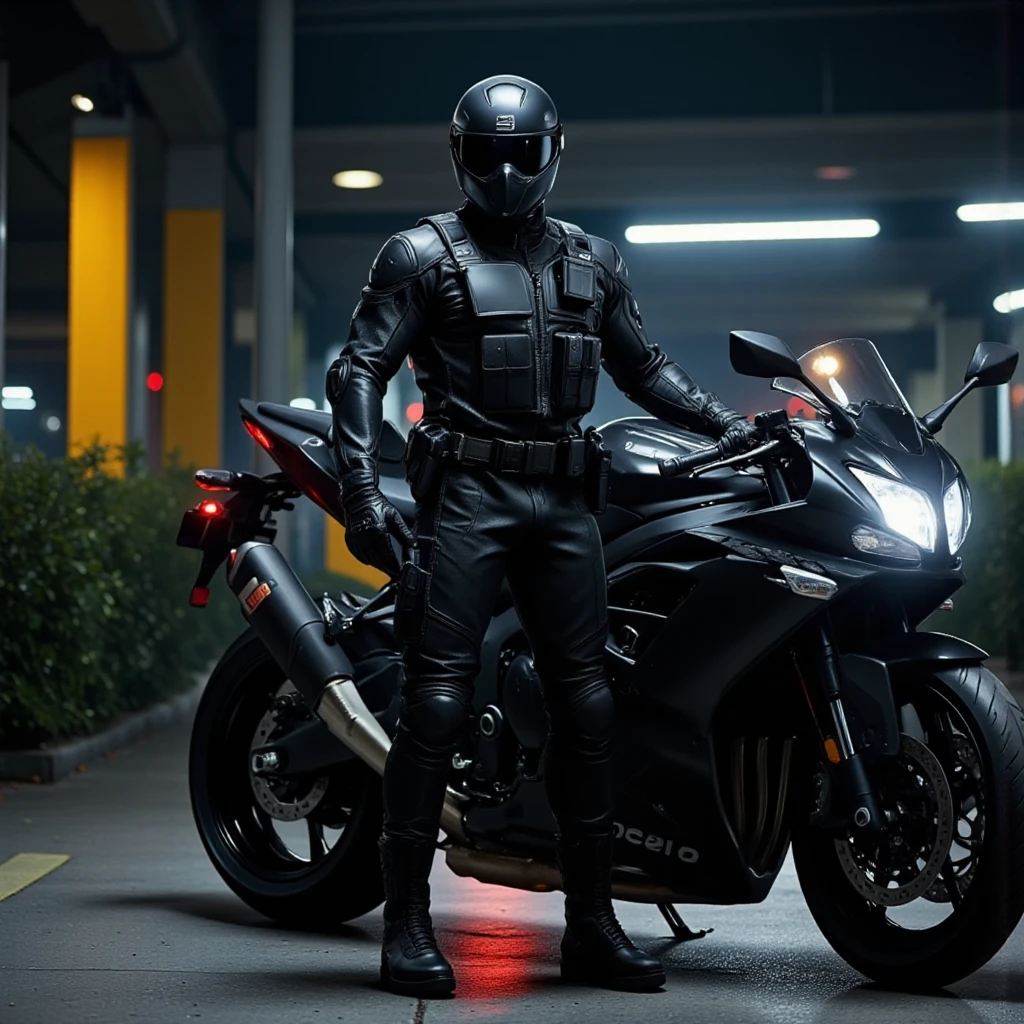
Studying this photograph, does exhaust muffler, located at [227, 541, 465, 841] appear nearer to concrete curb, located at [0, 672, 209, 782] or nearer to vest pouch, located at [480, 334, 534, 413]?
vest pouch, located at [480, 334, 534, 413]

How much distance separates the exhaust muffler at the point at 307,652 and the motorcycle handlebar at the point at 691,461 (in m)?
1.01

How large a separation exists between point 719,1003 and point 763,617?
0.83 m

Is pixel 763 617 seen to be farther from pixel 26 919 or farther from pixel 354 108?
pixel 354 108

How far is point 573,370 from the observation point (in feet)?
13.3

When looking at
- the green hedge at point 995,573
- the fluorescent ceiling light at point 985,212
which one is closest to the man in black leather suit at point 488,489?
the green hedge at point 995,573

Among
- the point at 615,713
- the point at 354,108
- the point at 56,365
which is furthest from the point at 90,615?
the point at 56,365

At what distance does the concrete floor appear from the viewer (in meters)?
3.84

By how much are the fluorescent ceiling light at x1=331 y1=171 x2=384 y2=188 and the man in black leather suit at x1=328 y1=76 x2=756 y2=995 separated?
14406 millimetres

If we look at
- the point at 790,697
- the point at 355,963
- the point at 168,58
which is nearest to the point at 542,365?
the point at 790,697

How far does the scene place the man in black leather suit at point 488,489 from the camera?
13.1ft

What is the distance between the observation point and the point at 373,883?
15.8 feet

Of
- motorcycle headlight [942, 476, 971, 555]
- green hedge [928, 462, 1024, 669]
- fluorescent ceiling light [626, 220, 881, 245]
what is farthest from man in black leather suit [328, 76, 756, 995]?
fluorescent ceiling light [626, 220, 881, 245]

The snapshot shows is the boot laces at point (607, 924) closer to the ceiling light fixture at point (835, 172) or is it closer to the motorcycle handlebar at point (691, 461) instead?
the motorcycle handlebar at point (691, 461)

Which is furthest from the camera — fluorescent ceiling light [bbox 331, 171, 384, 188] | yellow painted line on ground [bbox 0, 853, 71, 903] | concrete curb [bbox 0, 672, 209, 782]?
fluorescent ceiling light [bbox 331, 171, 384, 188]
